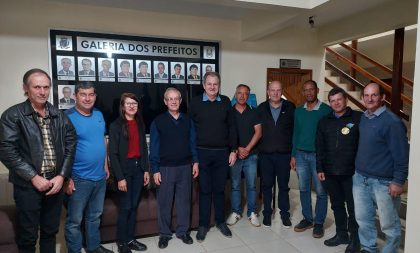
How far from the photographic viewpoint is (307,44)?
450 centimetres

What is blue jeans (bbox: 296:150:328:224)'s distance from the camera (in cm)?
284

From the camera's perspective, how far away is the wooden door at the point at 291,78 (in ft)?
14.2

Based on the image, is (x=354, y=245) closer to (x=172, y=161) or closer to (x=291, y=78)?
(x=172, y=161)

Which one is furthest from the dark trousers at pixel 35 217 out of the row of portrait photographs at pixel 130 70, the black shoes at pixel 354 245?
the black shoes at pixel 354 245

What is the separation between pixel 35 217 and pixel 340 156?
89.4 inches

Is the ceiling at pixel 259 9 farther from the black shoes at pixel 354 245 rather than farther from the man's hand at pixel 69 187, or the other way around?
the black shoes at pixel 354 245

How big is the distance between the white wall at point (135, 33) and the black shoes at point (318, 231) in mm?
1985

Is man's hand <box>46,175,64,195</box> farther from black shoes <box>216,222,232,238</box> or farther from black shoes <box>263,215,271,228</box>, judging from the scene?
black shoes <box>263,215,271,228</box>

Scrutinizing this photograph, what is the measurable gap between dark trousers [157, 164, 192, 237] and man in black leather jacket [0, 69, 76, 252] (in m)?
0.85

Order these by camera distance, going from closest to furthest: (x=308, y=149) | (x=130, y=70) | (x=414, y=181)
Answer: (x=414, y=181)
(x=308, y=149)
(x=130, y=70)

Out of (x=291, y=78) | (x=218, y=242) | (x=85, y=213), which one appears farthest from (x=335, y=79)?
(x=85, y=213)

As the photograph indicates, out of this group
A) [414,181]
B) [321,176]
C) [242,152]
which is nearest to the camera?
[414,181]

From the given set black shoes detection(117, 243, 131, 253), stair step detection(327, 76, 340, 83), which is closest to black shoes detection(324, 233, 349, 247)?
black shoes detection(117, 243, 131, 253)

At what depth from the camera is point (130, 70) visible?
11.9 ft
